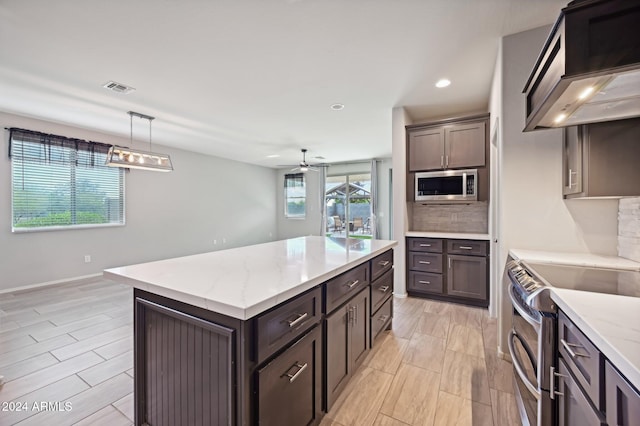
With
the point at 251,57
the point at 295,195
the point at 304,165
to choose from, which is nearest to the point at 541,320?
the point at 251,57

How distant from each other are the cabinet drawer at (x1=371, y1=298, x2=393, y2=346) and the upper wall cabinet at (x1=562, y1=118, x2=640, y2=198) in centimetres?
168

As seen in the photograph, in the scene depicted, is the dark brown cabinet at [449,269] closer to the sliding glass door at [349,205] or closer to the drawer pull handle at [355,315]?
the drawer pull handle at [355,315]

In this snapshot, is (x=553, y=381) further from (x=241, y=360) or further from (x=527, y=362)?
(x=241, y=360)

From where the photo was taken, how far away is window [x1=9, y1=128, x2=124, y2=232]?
393 centimetres

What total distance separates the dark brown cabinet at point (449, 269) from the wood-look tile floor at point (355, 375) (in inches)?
10.7

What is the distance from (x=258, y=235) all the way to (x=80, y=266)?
175 inches

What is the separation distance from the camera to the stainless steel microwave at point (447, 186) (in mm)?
3494

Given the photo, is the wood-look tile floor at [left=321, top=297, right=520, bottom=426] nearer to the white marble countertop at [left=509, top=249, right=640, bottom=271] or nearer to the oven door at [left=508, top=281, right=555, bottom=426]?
the oven door at [left=508, top=281, right=555, bottom=426]

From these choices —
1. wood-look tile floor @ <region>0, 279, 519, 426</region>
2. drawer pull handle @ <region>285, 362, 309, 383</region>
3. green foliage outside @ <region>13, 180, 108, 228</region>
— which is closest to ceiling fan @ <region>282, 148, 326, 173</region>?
wood-look tile floor @ <region>0, 279, 519, 426</region>

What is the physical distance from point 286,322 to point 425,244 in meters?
2.87

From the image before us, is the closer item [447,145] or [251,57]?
[251,57]

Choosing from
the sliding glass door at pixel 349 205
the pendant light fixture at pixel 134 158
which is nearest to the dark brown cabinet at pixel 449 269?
the pendant light fixture at pixel 134 158

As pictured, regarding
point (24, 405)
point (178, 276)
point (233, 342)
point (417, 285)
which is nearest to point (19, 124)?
point (24, 405)

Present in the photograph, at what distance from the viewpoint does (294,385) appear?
1240mm
